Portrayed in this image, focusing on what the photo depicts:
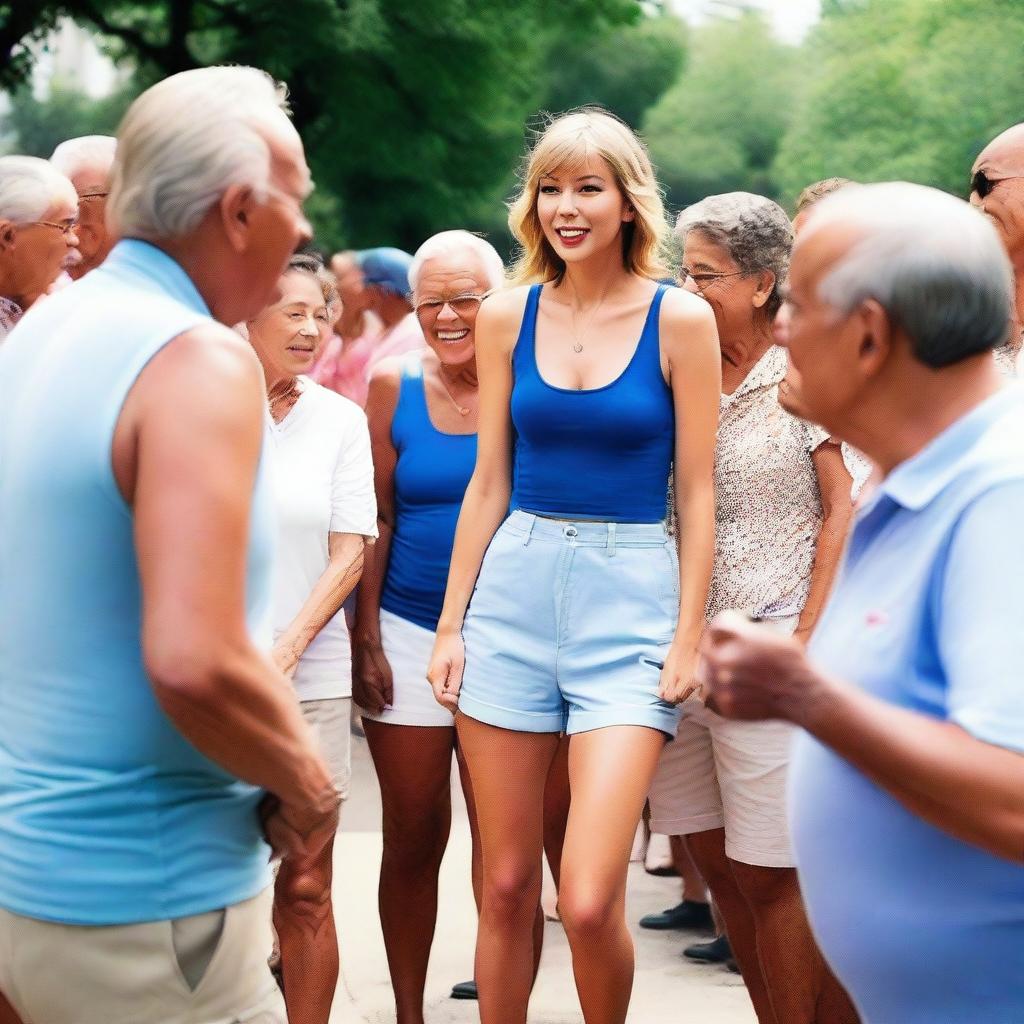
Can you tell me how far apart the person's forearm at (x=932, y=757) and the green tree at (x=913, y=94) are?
65.1 ft

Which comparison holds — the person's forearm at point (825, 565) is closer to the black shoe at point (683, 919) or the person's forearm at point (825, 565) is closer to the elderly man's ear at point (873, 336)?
the black shoe at point (683, 919)

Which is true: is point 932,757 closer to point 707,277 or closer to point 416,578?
point 707,277

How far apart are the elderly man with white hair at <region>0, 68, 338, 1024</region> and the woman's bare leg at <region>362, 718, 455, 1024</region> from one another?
224 centimetres

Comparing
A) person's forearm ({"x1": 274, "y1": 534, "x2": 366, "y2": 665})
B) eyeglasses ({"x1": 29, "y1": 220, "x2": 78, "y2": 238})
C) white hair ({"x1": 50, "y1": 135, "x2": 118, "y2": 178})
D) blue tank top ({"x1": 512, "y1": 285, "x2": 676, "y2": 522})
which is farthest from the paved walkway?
white hair ({"x1": 50, "y1": 135, "x2": 118, "y2": 178})

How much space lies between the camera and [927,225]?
6.68 feet

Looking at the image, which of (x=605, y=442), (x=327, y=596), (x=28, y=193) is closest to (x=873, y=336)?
(x=605, y=442)

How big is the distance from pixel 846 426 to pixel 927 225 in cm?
27

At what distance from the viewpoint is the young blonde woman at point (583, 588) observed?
3.81 metres

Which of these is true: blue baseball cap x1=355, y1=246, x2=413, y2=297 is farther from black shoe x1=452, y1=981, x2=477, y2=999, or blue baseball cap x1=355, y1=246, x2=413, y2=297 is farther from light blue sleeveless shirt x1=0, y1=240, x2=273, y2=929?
light blue sleeveless shirt x1=0, y1=240, x2=273, y2=929

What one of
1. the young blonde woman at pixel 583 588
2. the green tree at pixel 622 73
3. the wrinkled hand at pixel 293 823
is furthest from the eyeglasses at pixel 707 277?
the green tree at pixel 622 73

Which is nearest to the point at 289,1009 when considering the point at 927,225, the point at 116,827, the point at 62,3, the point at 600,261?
the point at 600,261

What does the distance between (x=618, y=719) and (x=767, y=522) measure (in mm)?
707

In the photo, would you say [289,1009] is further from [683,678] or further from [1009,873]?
[1009,873]

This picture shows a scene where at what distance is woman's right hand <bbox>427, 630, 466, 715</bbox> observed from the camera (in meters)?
4.00
